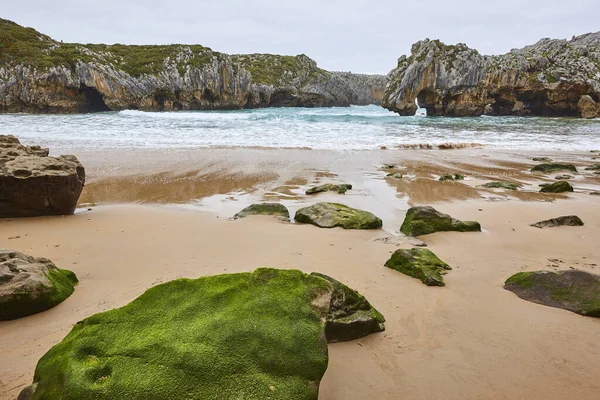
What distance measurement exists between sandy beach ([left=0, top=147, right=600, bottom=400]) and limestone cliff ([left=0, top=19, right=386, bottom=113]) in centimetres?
3703

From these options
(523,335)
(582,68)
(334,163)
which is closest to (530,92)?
(582,68)

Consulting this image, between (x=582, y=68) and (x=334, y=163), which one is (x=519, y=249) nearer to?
(x=334, y=163)

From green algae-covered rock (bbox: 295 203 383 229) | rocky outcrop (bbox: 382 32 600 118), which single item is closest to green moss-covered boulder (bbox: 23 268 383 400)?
green algae-covered rock (bbox: 295 203 383 229)

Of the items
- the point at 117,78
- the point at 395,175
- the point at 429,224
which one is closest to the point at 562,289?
the point at 429,224

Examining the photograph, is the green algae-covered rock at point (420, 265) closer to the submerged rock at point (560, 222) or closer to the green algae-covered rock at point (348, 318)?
the green algae-covered rock at point (348, 318)

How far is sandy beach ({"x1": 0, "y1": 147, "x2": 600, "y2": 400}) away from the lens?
224cm

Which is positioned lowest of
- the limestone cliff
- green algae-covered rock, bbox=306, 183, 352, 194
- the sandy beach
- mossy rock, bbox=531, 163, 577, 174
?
the sandy beach

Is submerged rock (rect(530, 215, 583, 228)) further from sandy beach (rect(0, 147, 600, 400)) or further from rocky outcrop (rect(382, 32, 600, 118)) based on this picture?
rocky outcrop (rect(382, 32, 600, 118))

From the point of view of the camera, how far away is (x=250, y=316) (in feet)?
6.77

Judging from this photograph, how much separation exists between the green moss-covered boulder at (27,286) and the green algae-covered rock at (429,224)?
4.16m

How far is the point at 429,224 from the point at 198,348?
4.26 m

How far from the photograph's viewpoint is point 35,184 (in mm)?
5766

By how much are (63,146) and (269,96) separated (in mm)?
54076

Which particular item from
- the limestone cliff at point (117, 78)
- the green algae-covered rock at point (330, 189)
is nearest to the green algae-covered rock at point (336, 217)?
the green algae-covered rock at point (330, 189)
